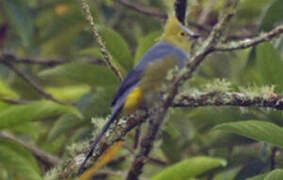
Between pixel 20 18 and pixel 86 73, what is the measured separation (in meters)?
1.22

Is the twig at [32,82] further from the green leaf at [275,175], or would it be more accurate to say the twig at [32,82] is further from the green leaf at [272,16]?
the green leaf at [275,175]

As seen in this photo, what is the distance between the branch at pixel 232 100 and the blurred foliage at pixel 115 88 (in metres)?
0.09

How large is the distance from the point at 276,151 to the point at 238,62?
1.40 m

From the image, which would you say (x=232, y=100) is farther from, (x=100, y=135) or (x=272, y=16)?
(x=272, y=16)

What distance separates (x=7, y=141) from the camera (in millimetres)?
2658

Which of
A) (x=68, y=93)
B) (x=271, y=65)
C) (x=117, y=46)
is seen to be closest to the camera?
(x=271, y=65)

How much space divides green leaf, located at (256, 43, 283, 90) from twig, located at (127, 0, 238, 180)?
980mm

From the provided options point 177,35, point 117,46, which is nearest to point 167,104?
point 117,46

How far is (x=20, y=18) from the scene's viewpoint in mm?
3865

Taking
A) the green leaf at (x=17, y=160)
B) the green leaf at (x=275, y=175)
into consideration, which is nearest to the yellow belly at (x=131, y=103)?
the green leaf at (x=17, y=160)

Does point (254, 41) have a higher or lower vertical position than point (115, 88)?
higher

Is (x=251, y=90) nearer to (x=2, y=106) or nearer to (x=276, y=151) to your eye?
(x=276, y=151)

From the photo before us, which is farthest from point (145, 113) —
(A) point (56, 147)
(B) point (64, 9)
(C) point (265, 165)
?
(B) point (64, 9)

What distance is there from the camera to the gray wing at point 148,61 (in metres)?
2.30
